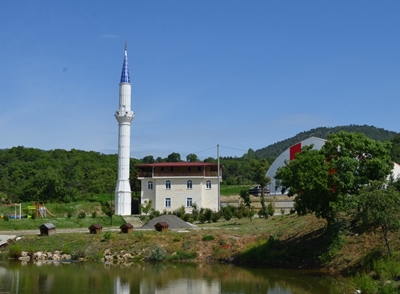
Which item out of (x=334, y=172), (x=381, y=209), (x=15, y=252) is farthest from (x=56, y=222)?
(x=381, y=209)

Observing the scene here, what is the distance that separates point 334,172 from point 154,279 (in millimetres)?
11359

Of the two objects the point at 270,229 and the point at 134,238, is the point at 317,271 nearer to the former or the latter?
the point at 270,229

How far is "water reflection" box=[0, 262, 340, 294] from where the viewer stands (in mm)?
22438

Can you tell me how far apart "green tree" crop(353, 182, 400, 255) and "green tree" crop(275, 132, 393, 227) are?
7.43ft

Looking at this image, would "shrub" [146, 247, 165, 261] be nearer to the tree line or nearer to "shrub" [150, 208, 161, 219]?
the tree line

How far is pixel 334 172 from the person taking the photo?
2794 cm

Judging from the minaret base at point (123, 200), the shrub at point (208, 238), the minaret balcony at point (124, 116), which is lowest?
the shrub at point (208, 238)

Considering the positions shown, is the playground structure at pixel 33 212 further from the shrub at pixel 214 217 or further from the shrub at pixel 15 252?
the shrub at pixel 214 217

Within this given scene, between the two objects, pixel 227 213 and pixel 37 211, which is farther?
pixel 37 211

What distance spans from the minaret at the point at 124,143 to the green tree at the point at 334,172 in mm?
27889

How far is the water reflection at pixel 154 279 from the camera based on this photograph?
22438mm

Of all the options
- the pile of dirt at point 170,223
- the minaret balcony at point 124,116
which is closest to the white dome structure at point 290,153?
the pile of dirt at point 170,223

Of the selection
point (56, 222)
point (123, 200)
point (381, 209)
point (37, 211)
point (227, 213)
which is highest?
point (123, 200)

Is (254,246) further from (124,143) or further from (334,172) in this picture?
(124,143)
